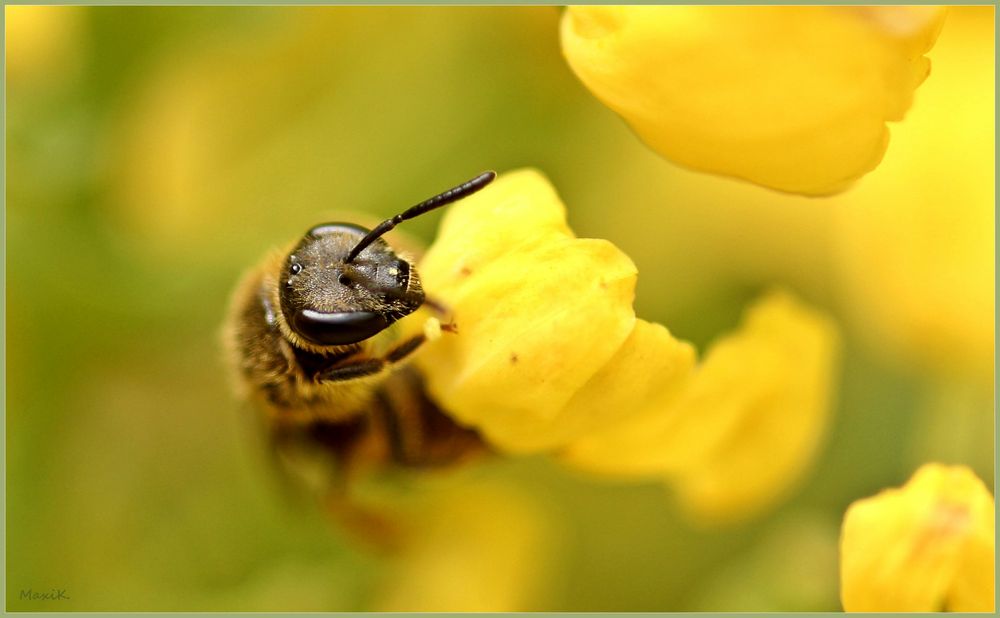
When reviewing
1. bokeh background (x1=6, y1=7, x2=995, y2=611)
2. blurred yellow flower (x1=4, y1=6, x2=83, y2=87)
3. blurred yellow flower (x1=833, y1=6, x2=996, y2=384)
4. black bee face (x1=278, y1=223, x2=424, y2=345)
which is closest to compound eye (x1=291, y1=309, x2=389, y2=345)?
black bee face (x1=278, y1=223, x2=424, y2=345)

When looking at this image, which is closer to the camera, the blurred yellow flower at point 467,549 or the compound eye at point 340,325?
the compound eye at point 340,325

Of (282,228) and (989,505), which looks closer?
(989,505)

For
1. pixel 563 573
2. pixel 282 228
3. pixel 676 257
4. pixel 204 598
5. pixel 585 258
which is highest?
pixel 585 258

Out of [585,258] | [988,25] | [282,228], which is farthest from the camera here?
[988,25]

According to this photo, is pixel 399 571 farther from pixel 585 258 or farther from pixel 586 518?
pixel 585 258

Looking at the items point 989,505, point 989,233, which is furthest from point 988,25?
point 989,505

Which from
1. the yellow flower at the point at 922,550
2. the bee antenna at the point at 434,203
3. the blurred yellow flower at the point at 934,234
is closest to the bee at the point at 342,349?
the bee antenna at the point at 434,203

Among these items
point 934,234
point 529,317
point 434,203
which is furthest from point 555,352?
point 934,234

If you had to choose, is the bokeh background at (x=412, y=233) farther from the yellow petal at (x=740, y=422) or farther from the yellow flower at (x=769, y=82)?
the yellow flower at (x=769, y=82)
